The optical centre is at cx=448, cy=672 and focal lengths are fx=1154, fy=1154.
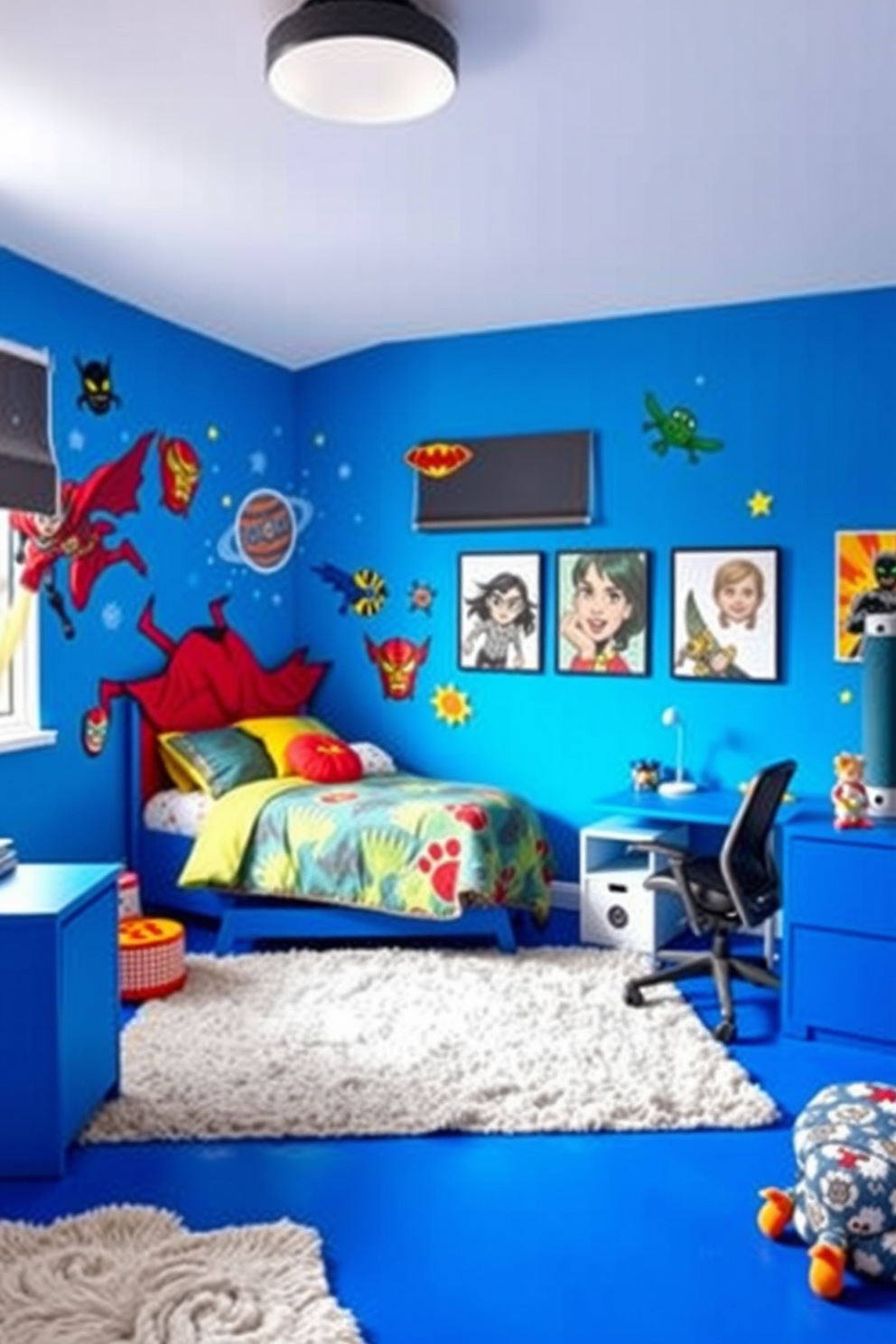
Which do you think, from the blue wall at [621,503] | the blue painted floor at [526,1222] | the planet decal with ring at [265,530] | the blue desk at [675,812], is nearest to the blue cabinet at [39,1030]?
the blue painted floor at [526,1222]

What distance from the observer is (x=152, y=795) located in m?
4.91

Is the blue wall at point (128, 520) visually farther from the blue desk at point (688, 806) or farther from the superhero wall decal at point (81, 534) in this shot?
the blue desk at point (688, 806)

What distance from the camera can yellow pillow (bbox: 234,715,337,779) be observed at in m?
5.06

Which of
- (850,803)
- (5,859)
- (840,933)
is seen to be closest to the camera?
(5,859)

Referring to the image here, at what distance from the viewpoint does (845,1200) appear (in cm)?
232

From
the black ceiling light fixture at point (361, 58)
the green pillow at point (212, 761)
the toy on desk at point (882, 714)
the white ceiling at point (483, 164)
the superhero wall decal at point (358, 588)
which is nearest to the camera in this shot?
the black ceiling light fixture at point (361, 58)

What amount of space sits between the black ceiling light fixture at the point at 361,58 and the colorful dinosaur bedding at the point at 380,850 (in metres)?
2.44

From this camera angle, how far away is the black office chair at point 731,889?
3.57 metres

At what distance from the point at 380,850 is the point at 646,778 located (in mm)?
1241

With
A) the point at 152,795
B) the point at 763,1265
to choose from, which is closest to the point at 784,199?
the point at 763,1265

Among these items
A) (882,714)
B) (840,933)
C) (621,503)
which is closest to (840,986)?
(840,933)

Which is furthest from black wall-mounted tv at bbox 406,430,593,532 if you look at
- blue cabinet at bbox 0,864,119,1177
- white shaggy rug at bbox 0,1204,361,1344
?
white shaggy rug at bbox 0,1204,361,1344

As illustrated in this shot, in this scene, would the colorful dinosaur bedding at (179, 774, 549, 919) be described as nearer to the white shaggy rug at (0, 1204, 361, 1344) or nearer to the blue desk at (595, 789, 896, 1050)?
the blue desk at (595, 789, 896, 1050)

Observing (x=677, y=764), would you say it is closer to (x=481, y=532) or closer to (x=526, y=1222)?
(x=481, y=532)
